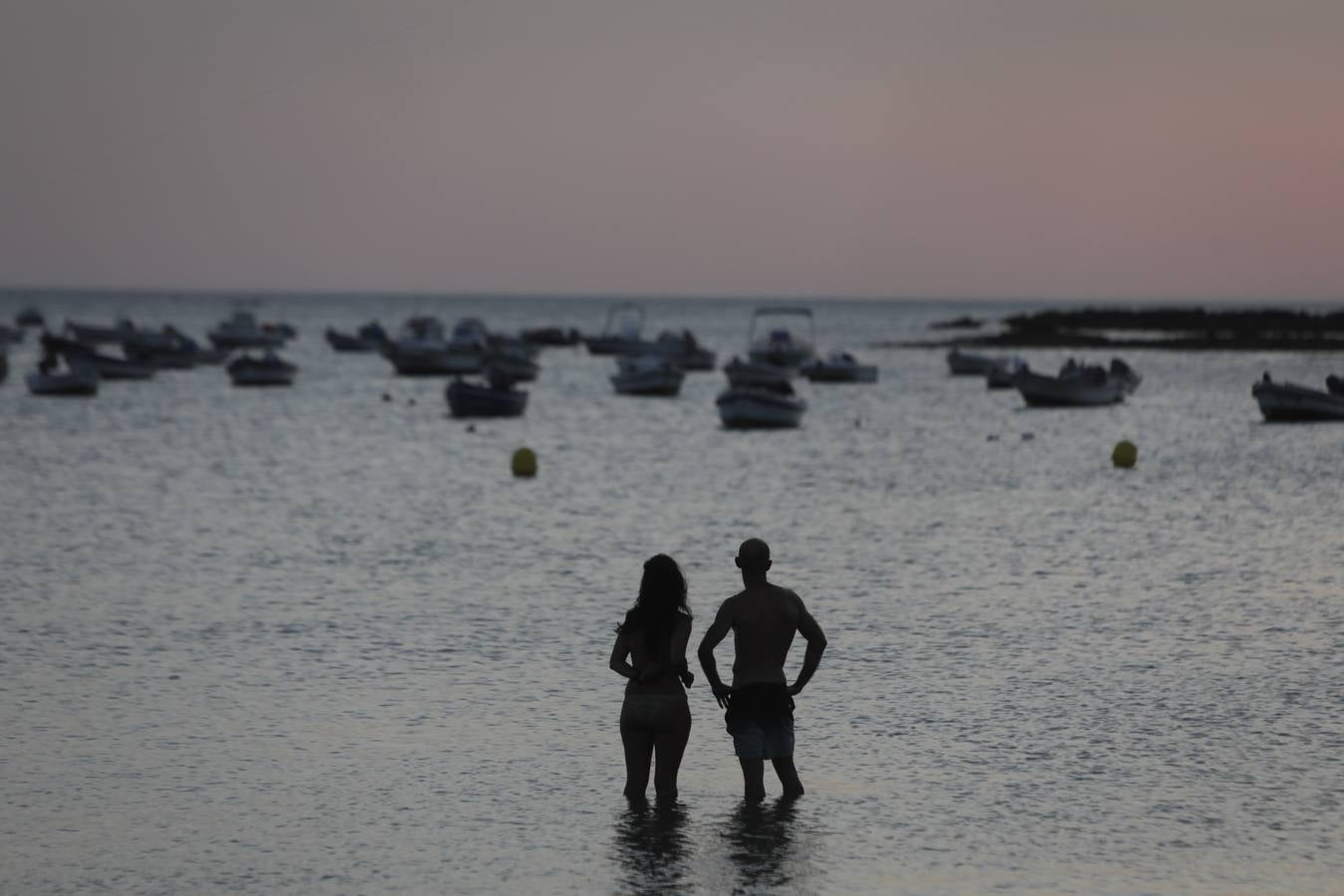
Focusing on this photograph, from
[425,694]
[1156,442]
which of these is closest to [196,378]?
[1156,442]

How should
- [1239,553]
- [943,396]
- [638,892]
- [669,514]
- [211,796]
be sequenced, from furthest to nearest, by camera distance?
[943,396] → [669,514] → [1239,553] → [211,796] → [638,892]

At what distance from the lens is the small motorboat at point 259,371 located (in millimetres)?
89500

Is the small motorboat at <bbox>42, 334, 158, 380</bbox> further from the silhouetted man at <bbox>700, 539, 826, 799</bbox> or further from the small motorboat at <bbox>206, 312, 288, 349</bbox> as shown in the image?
the silhouetted man at <bbox>700, 539, 826, 799</bbox>

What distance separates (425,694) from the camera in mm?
15109

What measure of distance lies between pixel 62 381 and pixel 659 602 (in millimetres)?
71970

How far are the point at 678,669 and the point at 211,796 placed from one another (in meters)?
3.40

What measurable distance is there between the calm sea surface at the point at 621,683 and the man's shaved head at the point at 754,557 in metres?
1.63

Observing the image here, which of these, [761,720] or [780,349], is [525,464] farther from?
[780,349]

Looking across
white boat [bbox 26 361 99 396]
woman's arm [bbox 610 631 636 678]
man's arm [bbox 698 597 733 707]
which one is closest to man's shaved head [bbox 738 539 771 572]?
man's arm [bbox 698 597 733 707]

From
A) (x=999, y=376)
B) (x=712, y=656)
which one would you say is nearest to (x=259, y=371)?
(x=999, y=376)

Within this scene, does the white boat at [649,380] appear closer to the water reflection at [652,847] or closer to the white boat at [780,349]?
the white boat at [780,349]

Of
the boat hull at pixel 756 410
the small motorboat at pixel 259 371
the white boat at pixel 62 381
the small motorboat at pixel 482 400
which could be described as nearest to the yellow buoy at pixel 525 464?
the boat hull at pixel 756 410

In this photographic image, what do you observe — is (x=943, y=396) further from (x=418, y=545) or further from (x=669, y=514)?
(x=418, y=545)

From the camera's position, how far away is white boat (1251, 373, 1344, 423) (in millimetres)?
58031
